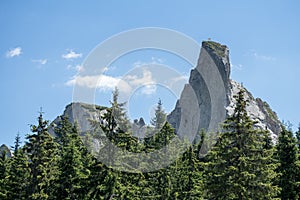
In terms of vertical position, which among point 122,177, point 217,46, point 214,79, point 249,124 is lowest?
point 122,177

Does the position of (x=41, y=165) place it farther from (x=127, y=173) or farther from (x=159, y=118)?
(x=159, y=118)

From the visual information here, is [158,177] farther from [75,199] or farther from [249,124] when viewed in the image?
[249,124]

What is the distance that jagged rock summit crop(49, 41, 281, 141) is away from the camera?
116 metres

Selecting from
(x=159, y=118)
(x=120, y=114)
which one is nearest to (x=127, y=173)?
(x=120, y=114)

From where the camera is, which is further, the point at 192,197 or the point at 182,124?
the point at 182,124

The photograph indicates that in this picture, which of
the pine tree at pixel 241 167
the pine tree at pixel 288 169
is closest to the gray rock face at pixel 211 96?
the pine tree at pixel 288 169

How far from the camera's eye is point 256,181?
20.1m

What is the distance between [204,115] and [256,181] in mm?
98942

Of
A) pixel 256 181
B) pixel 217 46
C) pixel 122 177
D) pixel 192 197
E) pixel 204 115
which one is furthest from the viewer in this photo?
pixel 217 46

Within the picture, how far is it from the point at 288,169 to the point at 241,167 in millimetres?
8732

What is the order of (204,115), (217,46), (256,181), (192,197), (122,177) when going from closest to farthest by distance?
(256,181) → (122,177) → (192,197) → (204,115) → (217,46)

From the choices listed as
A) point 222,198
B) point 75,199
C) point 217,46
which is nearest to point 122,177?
point 75,199

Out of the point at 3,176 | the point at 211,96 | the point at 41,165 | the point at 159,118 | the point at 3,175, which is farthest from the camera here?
the point at 211,96

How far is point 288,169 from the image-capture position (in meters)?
27.2
